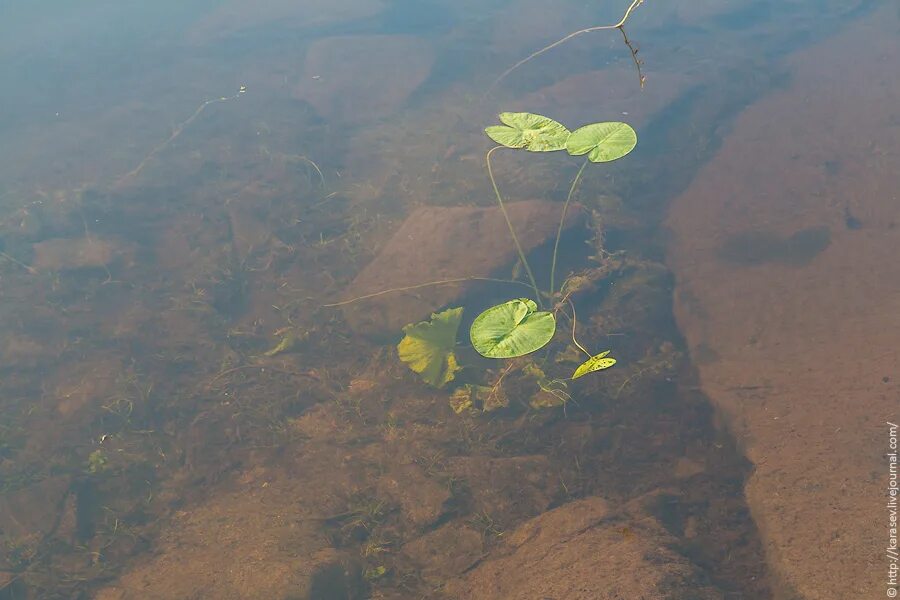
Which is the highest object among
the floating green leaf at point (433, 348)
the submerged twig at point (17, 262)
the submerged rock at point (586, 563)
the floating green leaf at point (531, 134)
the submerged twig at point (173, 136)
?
the floating green leaf at point (531, 134)

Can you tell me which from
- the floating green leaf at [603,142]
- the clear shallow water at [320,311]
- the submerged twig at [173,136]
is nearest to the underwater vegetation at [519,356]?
the floating green leaf at [603,142]

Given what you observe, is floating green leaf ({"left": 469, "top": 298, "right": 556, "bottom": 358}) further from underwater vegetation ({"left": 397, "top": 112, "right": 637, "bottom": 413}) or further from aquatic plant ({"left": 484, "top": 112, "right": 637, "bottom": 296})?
aquatic plant ({"left": 484, "top": 112, "right": 637, "bottom": 296})

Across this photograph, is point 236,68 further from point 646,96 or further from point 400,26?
point 646,96

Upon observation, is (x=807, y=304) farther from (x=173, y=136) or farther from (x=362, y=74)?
(x=173, y=136)

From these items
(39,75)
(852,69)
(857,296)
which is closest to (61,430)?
(857,296)

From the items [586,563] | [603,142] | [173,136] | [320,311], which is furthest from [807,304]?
[173,136]

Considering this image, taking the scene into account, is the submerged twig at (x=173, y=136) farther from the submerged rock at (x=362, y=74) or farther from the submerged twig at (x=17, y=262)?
the submerged twig at (x=17, y=262)

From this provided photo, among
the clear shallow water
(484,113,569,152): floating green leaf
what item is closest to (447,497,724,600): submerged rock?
the clear shallow water
